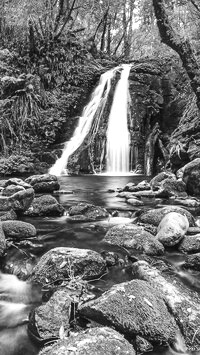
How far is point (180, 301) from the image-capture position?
102 inches

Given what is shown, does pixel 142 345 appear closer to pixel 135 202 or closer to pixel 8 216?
pixel 8 216

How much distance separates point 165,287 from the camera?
2.79 m

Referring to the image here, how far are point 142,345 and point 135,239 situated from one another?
2.07 m

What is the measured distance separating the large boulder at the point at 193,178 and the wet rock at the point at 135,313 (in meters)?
6.06

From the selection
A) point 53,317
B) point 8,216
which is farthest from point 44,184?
point 53,317

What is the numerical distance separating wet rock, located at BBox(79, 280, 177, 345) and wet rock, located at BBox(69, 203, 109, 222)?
127 inches

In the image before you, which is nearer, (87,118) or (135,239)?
(135,239)

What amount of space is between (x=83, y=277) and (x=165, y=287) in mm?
883

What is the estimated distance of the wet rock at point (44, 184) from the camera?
8.81 m

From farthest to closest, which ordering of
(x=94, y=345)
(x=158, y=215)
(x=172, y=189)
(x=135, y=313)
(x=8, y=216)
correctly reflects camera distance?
(x=172, y=189)
(x=8, y=216)
(x=158, y=215)
(x=135, y=313)
(x=94, y=345)

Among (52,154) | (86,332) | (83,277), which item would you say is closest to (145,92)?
(52,154)

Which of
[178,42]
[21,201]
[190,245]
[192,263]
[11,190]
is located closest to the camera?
[192,263]

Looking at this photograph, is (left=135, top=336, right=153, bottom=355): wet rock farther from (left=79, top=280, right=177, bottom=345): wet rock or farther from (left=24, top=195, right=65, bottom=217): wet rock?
(left=24, top=195, right=65, bottom=217): wet rock

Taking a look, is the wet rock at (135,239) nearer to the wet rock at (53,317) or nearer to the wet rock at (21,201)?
the wet rock at (53,317)
